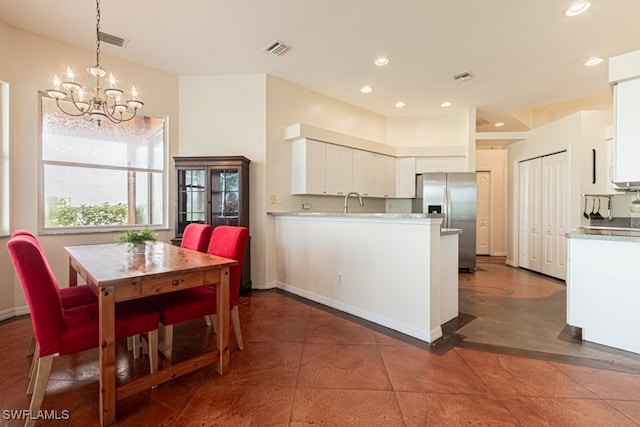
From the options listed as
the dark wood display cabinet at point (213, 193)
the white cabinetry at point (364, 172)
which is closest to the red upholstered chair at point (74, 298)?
the dark wood display cabinet at point (213, 193)

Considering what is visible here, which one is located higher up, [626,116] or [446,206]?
[626,116]

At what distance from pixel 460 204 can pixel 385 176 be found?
55.1 inches

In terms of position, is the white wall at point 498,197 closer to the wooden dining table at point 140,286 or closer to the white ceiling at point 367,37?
the white ceiling at point 367,37

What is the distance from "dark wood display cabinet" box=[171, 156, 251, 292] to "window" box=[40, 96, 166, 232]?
0.30 meters

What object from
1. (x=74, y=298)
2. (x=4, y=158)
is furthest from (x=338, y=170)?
(x=4, y=158)

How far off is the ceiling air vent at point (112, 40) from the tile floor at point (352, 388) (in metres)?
3.04

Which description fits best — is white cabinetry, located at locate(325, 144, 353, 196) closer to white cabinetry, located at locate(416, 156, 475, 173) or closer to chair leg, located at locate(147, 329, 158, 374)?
white cabinetry, located at locate(416, 156, 475, 173)

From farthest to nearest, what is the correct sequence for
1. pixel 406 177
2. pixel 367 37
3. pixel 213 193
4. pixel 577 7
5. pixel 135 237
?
pixel 406 177 < pixel 213 193 < pixel 367 37 < pixel 577 7 < pixel 135 237

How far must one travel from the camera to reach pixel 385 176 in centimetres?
551

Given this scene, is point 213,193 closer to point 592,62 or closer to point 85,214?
point 85,214

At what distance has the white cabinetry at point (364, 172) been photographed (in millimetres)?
4969

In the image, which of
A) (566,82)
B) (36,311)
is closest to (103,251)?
(36,311)

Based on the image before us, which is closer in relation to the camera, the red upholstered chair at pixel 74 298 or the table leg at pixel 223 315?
the table leg at pixel 223 315

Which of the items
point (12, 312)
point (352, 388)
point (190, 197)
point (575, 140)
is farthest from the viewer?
point (575, 140)
